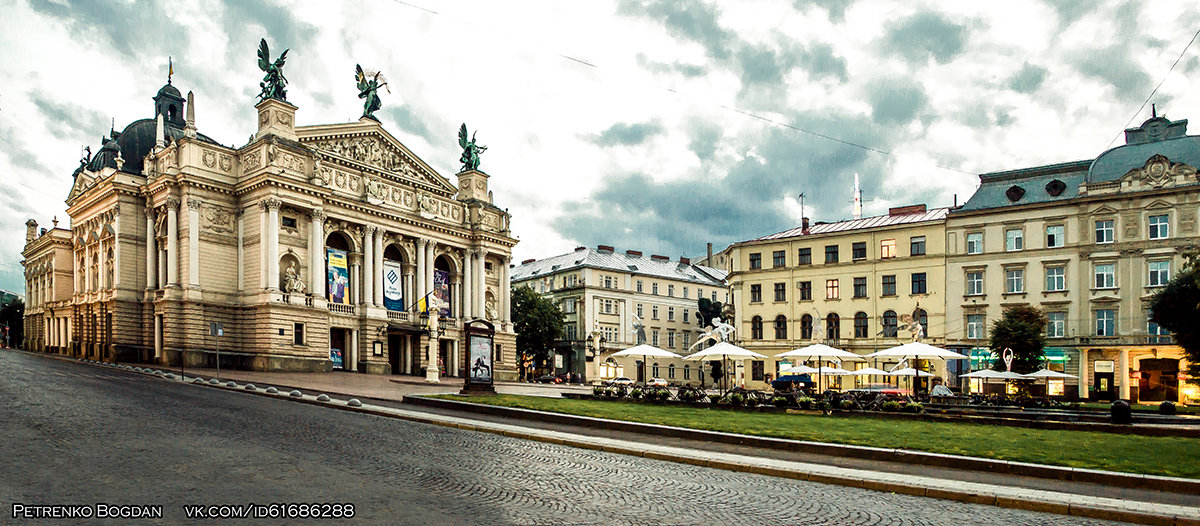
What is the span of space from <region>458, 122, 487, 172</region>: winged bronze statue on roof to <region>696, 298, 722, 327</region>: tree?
→ 3369 centimetres

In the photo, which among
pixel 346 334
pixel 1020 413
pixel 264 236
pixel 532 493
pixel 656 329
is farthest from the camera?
pixel 656 329

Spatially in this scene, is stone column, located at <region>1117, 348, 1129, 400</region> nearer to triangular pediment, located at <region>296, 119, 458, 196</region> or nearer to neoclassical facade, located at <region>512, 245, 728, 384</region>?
neoclassical facade, located at <region>512, 245, 728, 384</region>

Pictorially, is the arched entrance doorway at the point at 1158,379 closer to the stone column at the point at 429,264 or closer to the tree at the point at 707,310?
the tree at the point at 707,310

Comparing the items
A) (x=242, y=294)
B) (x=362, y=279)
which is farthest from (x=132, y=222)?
(x=362, y=279)

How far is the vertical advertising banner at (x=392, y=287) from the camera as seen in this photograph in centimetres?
6112

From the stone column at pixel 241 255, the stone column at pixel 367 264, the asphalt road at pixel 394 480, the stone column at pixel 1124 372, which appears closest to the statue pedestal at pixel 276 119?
the stone column at pixel 241 255

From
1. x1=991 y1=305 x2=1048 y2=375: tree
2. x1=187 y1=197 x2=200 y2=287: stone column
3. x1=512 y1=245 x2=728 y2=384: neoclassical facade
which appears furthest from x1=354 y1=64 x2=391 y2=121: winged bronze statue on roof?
x1=991 y1=305 x2=1048 y2=375: tree

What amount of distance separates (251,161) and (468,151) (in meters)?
Result: 23.8

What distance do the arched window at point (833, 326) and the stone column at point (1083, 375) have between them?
16.6m

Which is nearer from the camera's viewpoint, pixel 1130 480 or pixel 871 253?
pixel 1130 480

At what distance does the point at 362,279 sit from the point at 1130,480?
54407 millimetres

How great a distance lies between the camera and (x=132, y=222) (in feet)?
177

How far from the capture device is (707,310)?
9312 cm

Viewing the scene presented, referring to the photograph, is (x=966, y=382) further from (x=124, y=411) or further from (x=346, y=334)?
(x=124, y=411)
